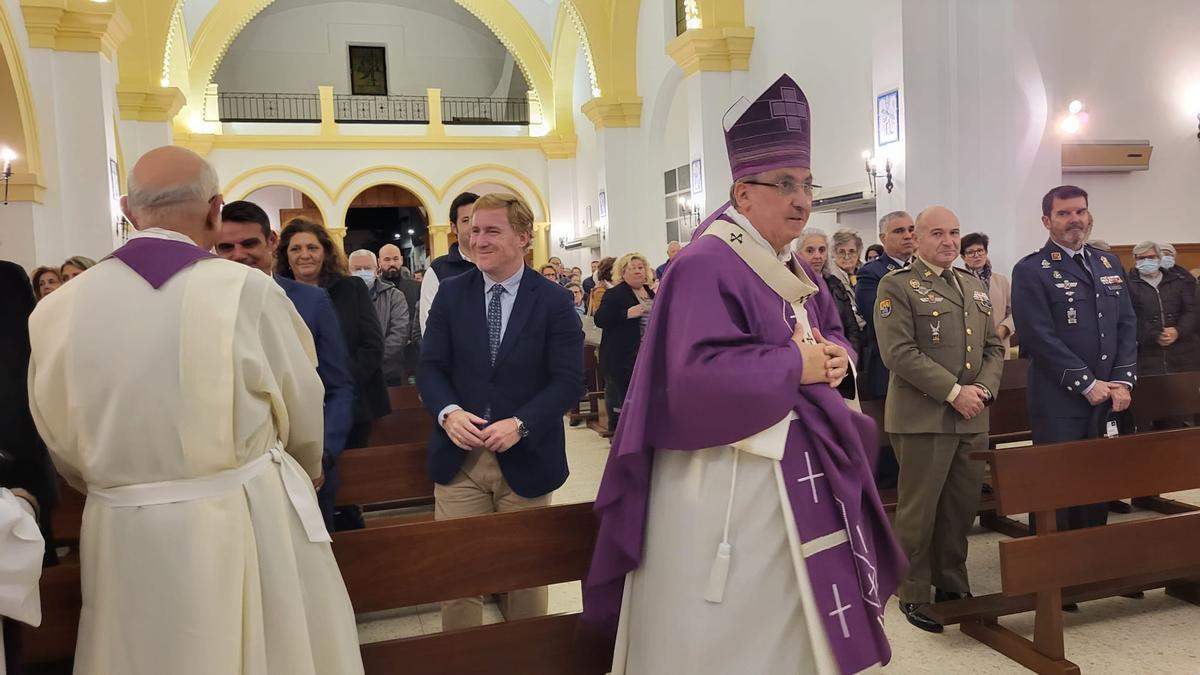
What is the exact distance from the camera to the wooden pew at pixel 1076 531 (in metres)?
3.08

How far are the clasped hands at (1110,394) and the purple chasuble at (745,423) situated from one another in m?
2.29

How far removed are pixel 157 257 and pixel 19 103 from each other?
28.1 feet

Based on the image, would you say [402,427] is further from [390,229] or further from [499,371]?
[390,229]

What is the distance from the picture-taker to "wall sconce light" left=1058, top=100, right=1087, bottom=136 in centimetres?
865

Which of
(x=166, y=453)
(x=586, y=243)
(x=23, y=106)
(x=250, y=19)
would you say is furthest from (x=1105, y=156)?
(x=250, y=19)

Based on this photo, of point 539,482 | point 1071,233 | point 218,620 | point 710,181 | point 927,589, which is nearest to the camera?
point 218,620

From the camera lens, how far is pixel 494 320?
2928 mm

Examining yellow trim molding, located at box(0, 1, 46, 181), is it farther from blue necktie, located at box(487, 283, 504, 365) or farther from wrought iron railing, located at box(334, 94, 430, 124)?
wrought iron railing, located at box(334, 94, 430, 124)

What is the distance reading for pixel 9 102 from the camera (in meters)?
8.57

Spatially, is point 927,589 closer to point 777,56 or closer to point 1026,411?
point 1026,411

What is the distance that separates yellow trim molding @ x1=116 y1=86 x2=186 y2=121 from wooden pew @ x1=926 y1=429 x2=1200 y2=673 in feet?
43.0

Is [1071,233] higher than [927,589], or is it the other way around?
[1071,233]

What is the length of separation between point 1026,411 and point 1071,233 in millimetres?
1405

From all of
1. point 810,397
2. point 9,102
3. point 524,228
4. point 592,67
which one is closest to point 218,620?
point 810,397
